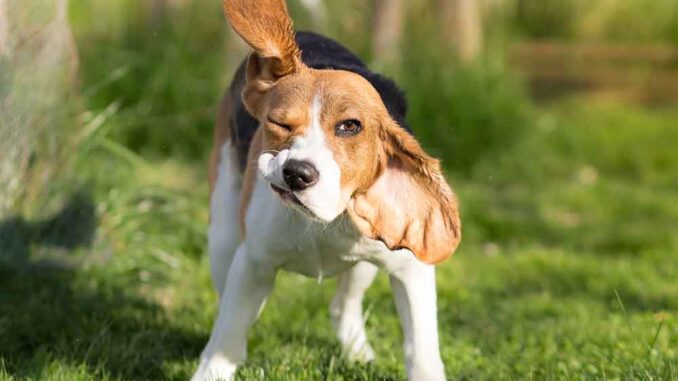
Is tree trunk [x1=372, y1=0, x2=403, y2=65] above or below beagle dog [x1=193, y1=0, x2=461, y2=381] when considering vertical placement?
below

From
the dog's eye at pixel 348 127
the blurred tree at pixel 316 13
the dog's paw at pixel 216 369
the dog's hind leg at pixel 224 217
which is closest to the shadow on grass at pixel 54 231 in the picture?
the dog's hind leg at pixel 224 217

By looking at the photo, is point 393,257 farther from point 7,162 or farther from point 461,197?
point 461,197

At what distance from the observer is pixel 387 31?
982 cm

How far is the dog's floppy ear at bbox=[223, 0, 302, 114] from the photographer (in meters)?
3.28

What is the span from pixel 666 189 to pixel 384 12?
9.80 feet

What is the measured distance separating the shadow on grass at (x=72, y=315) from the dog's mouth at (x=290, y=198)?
135cm

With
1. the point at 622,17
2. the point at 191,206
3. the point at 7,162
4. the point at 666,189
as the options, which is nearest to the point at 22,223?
the point at 7,162

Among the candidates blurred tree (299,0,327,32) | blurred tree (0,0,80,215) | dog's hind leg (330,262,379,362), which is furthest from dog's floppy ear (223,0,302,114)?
blurred tree (299,0,327,32)

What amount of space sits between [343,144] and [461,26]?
7509 mm

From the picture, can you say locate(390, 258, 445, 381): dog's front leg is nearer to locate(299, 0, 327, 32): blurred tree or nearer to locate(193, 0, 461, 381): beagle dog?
locate(193, 0, 461, 381): beagle dog

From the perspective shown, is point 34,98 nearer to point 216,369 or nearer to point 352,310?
point 352,310

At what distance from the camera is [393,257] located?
365cm

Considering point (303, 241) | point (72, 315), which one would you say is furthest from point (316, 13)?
point (303, 241)

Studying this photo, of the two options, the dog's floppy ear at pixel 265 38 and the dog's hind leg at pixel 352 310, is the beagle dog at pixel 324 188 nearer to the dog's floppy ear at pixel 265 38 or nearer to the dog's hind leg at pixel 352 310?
the dog's floppy ear at pixel 265 38
